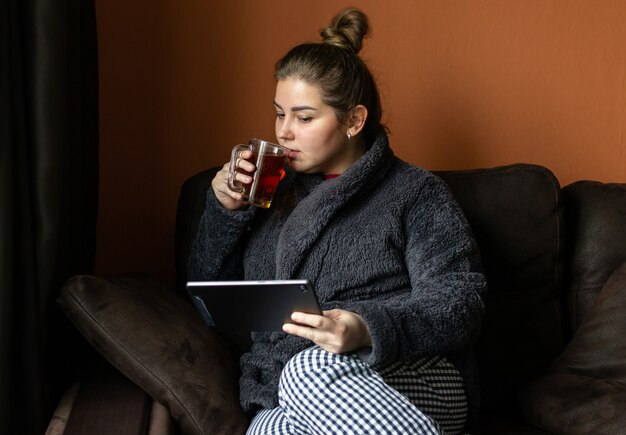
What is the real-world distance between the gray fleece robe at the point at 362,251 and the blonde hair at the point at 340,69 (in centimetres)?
Result: 10

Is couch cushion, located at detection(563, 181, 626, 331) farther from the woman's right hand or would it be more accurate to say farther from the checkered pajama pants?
the woman's right hand

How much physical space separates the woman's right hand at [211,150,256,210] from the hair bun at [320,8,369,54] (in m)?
0.37

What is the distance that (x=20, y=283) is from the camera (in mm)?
1613

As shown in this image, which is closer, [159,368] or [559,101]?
[159,368]

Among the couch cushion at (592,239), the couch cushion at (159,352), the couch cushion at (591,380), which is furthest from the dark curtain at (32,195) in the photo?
the couch cushion at (592,239)

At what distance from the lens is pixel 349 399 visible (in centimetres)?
136

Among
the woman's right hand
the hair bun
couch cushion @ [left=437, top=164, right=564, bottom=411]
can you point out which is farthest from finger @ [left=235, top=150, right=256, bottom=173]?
couch cushion @ [left=437, top=164, right=564, bottom=411]

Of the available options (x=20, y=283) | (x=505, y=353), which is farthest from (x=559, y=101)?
(x=20, y=283)

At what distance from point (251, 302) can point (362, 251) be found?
40 centimetres

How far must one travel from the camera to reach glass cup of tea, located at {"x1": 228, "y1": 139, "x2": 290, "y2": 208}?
1.64m

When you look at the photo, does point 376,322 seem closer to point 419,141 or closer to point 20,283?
point 20,283

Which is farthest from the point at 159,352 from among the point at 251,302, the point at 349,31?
the point at 349,31

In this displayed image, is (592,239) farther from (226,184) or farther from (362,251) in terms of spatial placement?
(226,184)

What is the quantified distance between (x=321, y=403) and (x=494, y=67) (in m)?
1.31
